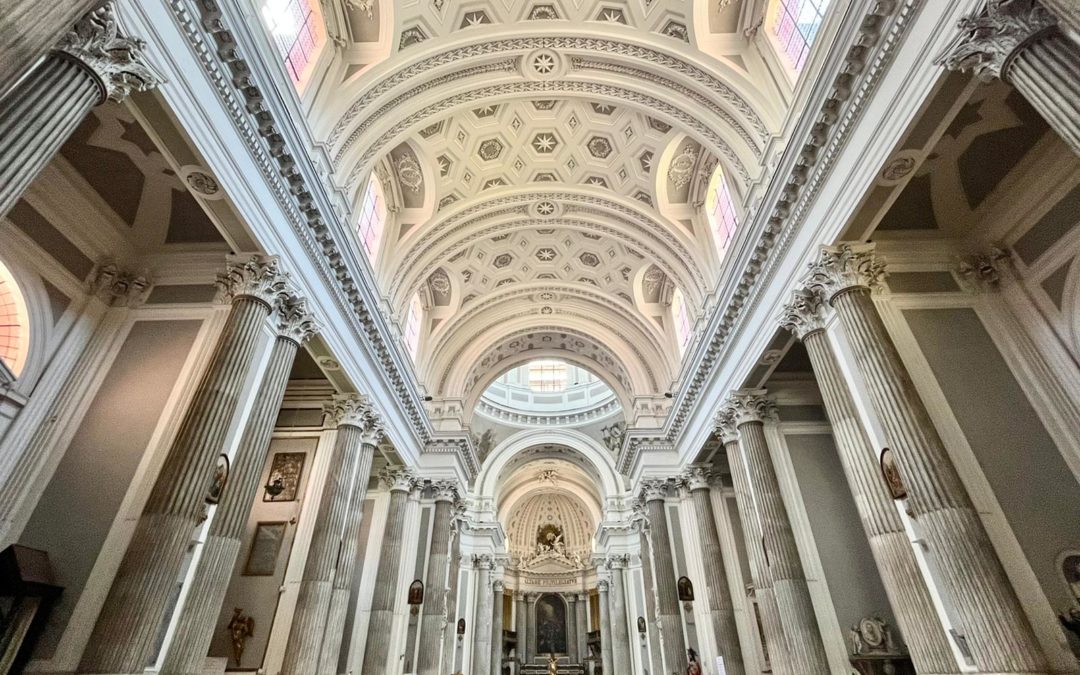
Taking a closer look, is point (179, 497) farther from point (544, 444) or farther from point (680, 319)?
point (544, 444)

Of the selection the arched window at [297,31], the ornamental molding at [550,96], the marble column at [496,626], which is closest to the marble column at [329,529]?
the ornamental molding at [550,96]

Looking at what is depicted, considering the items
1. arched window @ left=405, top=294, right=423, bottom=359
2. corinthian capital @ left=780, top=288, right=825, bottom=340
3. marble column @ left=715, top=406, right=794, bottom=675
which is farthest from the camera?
arched window @ left=405, top=294, right=423, bottom=359

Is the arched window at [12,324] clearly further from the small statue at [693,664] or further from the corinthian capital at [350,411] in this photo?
the small statue at [693,664]

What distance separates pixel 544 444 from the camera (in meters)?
32.1

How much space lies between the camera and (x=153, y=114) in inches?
241

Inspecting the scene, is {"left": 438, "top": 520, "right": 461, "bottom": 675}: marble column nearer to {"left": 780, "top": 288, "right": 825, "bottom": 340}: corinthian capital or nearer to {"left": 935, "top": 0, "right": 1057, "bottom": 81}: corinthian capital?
{"left": 780, "top": 288, "right": 825, "bottom": 340}: corinthian capital

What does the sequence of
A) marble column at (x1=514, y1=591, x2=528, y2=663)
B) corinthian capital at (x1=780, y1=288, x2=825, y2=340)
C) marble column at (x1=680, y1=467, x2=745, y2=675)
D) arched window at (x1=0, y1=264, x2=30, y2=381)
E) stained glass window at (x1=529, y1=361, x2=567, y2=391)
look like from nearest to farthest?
arched window at (x1=0, y1=264, x2=30, y2=381), corinthian capital at (x1=780, y1=288, x2=825, y2=340), marble column at (x1=680, y1=467, x2=745, y2=675), stained glass window at (x1=529, y1=361, x2=567, y2=391), marble column at (x1=514, y1=591, x2=528, y2=663)

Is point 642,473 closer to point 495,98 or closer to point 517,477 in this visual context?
point 495,98

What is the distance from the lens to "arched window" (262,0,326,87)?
8.63 meters

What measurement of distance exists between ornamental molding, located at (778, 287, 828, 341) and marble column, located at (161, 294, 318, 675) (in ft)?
26.8

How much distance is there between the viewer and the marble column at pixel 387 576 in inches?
506

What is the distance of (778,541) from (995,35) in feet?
27.3

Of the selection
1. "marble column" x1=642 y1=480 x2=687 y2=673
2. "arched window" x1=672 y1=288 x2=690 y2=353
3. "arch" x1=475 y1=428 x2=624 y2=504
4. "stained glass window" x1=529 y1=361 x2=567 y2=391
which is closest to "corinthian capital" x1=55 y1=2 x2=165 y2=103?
"arched window" x1=672 y1=288 x2=690 y2=353

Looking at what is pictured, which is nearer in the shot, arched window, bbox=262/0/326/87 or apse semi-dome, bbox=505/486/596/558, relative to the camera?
arched window, bbox=262/0/326/87
